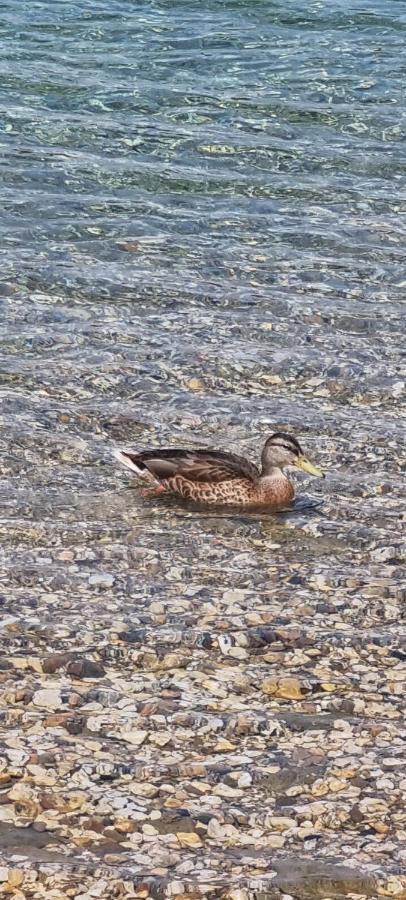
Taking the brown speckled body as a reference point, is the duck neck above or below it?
above

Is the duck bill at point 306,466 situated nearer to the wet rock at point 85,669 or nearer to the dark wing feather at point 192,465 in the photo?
the dark wing feather at point 192,465

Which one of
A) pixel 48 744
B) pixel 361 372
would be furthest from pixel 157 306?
pixel 48 744

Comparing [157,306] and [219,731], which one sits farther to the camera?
[157,306]

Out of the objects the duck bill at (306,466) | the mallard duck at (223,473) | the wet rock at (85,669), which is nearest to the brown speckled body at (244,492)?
the mallard duck at (223,473)

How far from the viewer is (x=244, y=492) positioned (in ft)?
36.8

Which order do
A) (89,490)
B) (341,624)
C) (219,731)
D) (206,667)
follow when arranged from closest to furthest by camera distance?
1. (219,731)
2. (206,667)
3. (341,624)
4. (89,490)

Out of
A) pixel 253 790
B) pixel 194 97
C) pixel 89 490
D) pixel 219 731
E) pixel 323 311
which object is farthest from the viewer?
pixel 194 97

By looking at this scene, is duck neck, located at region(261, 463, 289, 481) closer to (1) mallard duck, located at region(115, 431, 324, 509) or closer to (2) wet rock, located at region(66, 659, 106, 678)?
(1) mallard duck, located at region(115, 431, 324, 509)

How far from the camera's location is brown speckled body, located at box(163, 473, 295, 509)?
11062 millimetres

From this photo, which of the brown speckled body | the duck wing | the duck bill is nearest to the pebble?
the duck wing

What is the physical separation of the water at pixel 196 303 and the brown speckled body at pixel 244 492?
0.16 meters

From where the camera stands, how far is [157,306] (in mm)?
14586

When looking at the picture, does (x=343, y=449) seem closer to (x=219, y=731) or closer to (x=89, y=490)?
(x=89, y=490)

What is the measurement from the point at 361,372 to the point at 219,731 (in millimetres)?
5964
